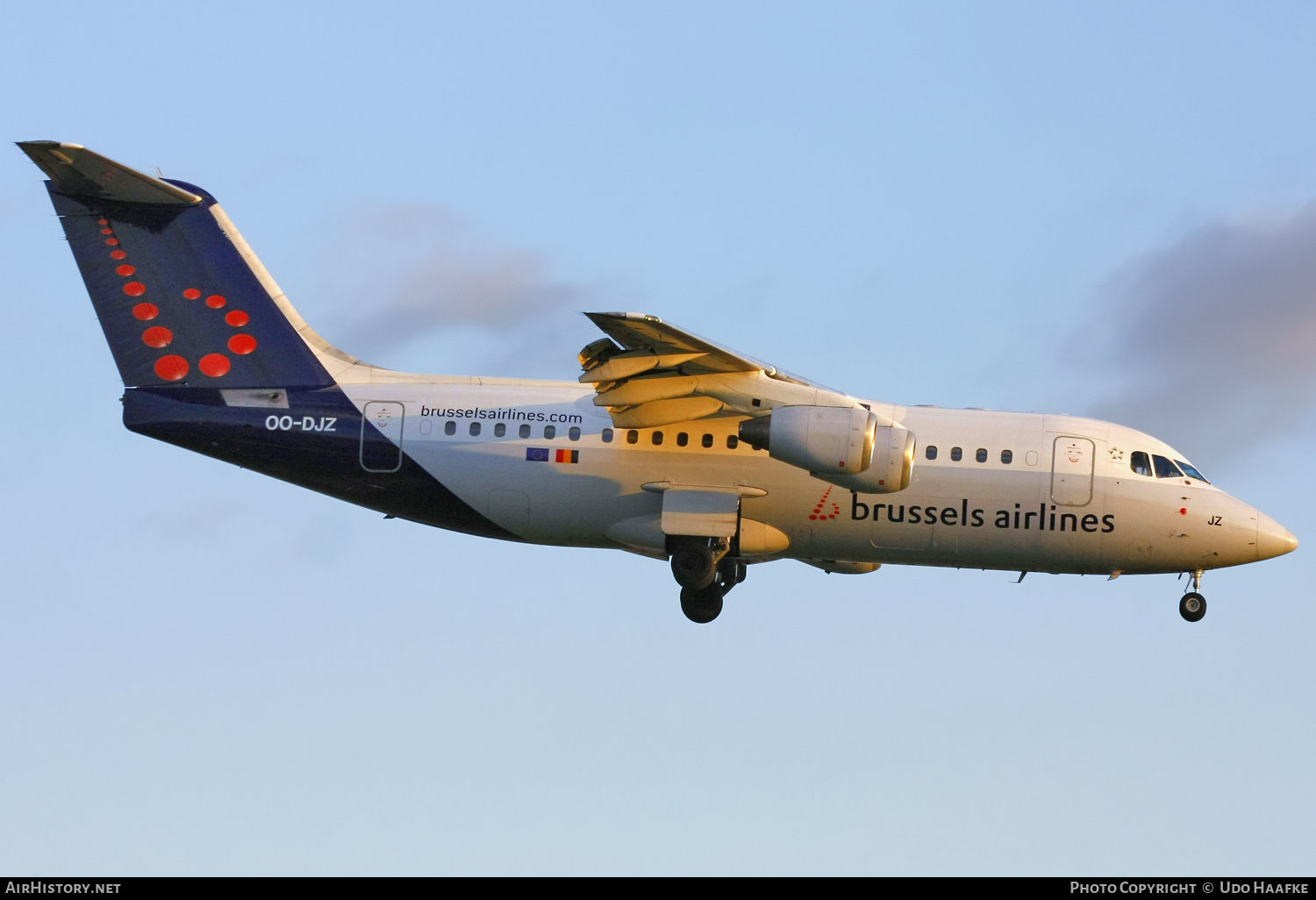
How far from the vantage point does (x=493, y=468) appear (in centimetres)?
2669

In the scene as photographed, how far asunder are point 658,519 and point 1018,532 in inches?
209

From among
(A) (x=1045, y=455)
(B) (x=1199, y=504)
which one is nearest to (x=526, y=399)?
(A) (x=1045, y=455)

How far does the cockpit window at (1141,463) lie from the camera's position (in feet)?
87.9

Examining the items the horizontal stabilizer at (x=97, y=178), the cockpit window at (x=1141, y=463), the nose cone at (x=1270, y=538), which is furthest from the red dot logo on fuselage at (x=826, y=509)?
the horizontal stabilizer at (x=97, y=178)

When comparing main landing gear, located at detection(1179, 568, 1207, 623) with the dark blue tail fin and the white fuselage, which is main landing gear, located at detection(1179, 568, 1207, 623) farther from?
the dark blue tail fin

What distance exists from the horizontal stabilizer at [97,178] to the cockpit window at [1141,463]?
48.7ft

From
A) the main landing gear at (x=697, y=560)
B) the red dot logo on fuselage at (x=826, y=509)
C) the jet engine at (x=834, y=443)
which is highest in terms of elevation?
the jet engine at (x=834, y=443)

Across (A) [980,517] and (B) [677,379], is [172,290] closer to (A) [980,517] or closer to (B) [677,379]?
(B) [677,379]

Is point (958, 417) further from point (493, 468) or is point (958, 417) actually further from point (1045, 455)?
point (493, 468)

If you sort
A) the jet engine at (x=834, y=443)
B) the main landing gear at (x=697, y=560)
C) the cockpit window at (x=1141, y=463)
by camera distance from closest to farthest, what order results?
the jet engine at (x=834, y=443)
the main landing gear at (x=697, y=560)
the cockpit window at (x=1141, y=463)

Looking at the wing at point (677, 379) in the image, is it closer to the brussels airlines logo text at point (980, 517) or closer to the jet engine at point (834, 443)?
the jet engine at point (834, 443)

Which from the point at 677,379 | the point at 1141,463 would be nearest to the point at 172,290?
the point at 677,379

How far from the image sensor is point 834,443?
80.6 feet

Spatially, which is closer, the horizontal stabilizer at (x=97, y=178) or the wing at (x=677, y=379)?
the wing at (x=677, y=379)
